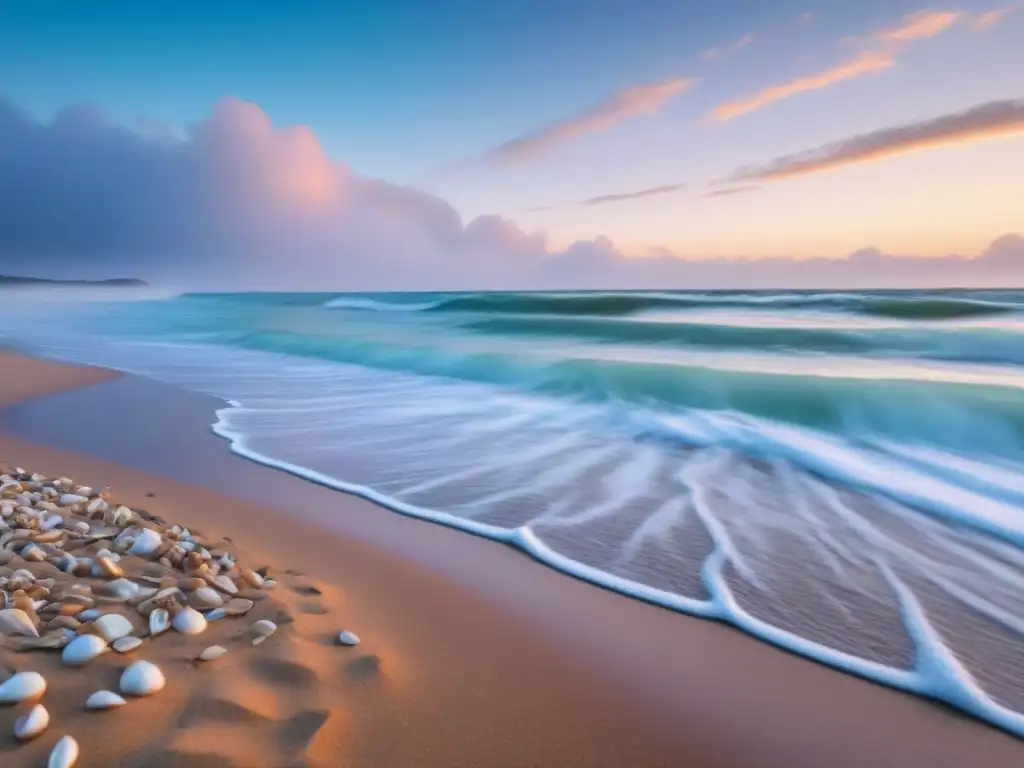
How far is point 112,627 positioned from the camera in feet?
5.80

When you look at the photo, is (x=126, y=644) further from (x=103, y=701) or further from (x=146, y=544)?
(x=146, y=544)

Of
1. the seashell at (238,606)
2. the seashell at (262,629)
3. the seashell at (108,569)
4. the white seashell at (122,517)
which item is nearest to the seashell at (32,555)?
the seashell at (108,569)

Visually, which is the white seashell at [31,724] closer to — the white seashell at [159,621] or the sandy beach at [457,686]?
the sandy beach at [457,686]

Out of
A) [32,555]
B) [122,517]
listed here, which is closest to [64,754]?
[32,555]

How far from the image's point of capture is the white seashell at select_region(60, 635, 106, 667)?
1629 millimetres

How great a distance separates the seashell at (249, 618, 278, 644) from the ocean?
1.42 metres

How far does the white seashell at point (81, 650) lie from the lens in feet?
5.34

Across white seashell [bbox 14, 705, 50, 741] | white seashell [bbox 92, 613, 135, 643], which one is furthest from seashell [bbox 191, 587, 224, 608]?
white seashell [bbox 14, 705, 50, 741]

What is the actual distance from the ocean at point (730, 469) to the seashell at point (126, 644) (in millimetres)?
1821

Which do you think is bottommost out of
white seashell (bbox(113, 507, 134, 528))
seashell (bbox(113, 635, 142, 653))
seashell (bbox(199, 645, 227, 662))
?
seashell (bbox(199, 645, 227, 662))

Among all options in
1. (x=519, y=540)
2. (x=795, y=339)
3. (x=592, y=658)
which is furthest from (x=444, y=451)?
(x=795, y=339)

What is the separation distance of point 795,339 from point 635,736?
596 inches

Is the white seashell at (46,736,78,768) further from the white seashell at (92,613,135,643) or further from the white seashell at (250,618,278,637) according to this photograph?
the white seashell at (250,618,278,637)

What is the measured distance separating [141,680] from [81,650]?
0.75 feet
